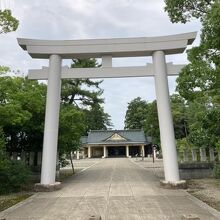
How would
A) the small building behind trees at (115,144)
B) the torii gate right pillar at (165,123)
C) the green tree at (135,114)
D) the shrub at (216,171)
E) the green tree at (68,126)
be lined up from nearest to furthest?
the torii gate right pillar at (165,123) → the shrub at (216,171) → the green tree at (68,126) → the small building behind trees at (115,144) → the green tree at (135,114)

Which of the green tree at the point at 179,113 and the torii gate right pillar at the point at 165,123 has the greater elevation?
the green tree at the point at 179,113

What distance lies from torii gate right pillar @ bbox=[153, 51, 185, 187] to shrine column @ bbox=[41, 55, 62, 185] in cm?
393

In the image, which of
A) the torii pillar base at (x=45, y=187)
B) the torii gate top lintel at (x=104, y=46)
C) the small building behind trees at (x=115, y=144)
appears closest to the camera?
the torii pillar base at (x=45, y=187)

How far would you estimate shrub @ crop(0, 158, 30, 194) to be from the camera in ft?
36.4

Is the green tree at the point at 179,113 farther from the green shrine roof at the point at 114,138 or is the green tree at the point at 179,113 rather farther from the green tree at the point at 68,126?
the green shrine roof at the point at 114,138

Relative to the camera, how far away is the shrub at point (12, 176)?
11109mm

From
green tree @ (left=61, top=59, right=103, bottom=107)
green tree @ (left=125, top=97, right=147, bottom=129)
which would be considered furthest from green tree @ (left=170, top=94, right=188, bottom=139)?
green tree @ (left=125, top=97, right=147, bottom=129)

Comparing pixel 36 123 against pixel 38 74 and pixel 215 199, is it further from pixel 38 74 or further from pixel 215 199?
pixel 215 199

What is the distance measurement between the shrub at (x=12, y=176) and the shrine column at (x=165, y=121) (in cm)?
522

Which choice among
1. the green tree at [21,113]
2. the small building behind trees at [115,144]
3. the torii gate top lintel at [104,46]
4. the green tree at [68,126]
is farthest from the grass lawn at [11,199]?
the small building behind trees at [115,144]

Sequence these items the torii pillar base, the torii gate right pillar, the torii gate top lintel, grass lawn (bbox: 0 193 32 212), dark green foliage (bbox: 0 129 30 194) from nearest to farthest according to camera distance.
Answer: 1. grass lawn (bbox: 0 193 32 212)
2. dark green foliage (bbox: 0 129 30 194)
3. the torii pillar base
4. the torii gate right pillar
5. the torii gate top lintel

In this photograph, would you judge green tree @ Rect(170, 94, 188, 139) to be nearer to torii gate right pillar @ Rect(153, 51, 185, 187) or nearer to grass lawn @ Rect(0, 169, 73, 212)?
torii gate right pillar @ Rect(153, 51, 185, 187)

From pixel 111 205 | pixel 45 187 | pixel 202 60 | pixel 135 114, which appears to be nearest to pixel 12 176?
pixel 45 187

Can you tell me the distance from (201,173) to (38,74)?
8.79 metres
